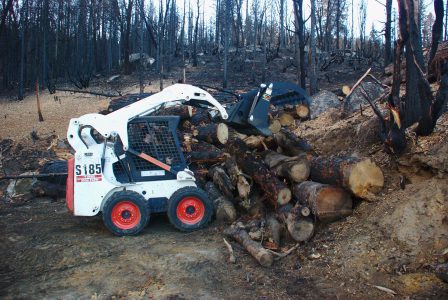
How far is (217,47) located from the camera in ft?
134

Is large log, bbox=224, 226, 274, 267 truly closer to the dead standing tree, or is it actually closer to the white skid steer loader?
the white skid steer loader

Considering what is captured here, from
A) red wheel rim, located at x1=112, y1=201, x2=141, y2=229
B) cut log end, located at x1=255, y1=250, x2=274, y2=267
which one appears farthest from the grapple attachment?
cut log end, located at x1=255, y1=250, x2=274, y2=267

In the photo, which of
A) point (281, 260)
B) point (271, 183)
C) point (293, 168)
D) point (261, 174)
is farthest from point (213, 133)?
point (281, 260)

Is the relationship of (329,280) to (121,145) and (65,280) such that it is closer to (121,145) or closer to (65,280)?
(65,280)

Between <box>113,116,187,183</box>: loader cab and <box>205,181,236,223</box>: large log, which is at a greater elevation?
<box>113,116,187,183</box>: loader cab

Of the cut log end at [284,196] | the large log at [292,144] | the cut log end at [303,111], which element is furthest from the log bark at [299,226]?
the cut log end at [303,111]

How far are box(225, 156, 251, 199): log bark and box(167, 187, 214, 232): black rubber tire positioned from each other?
1.97 feet

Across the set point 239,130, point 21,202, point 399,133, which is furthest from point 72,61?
point 399,133

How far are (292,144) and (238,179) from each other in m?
1.20

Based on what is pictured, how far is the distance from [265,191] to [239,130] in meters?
1.68

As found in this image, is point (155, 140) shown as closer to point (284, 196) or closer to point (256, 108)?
point (256, 108)

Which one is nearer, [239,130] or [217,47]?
[239,130]

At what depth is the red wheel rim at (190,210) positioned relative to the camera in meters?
7.05

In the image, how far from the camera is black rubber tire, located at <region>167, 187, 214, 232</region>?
6.95 meters
